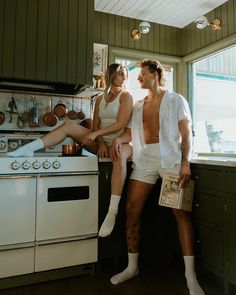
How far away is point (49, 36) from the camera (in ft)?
7.45

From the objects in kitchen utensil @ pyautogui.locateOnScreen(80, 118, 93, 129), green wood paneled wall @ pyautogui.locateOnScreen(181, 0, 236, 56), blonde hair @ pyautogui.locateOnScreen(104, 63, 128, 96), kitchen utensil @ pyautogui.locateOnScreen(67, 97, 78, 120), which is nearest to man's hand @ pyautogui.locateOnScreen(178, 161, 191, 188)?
blonde hair @ pyautogui.locateOnScreen(104, 63, 128, 96)

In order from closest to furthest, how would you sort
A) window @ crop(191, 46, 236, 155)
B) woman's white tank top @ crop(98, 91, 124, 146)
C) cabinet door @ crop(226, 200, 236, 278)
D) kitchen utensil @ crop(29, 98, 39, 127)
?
cabinet door @ crop(226, 200, 236, 278) → woman's white tank top @ crop(98, 91, 124, 146) → kitchen utensil @ crop(29, 98, 39, 127) → window @ crop(191, 46, 236, 155)

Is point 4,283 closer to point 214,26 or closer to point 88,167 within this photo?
point 88,167

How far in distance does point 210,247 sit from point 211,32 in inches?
84.0

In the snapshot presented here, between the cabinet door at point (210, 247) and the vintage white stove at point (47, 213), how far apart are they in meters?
0.74

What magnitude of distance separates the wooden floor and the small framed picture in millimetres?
1904

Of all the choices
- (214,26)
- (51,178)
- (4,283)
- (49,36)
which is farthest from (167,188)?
(214,26)

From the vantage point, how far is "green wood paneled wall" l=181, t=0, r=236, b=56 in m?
2.64

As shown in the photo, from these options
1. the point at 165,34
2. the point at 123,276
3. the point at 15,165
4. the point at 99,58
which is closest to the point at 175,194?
the point at 123,276

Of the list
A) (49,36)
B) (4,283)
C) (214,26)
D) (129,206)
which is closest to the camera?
(4,283)

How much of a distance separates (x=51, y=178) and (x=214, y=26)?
7.09 ft

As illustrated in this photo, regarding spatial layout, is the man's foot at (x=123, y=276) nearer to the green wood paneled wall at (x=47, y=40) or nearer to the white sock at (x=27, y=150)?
the white sock at (x=27, y=150)

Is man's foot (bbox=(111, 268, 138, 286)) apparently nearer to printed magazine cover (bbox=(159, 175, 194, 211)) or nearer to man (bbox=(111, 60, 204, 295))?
man (bbox=(111, 60, 204, 295))

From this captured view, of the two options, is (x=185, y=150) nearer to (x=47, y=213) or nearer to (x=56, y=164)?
(x=56, y=164)
